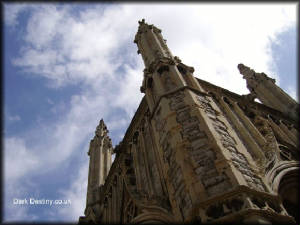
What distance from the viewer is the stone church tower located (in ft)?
20.6

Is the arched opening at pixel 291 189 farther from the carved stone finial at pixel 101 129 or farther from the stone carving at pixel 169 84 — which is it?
the carved stone finial at pixel 101 129

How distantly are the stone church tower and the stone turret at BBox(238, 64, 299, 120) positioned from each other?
0.07m

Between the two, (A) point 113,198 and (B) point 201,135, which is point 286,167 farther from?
(A) point 113,198

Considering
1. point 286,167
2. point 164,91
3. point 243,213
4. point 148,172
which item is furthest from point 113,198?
point 243,213

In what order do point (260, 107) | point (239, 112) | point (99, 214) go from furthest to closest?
point (260, 107) < point (99, 214) < point (239, 112)

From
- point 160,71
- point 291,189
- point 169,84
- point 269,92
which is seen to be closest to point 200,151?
point 169,84

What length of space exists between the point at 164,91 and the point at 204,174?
3.98m

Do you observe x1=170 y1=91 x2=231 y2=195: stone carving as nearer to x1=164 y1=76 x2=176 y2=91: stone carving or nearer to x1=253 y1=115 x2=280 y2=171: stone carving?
x1=164 y1=76 x2=176 y2=91: stone carving

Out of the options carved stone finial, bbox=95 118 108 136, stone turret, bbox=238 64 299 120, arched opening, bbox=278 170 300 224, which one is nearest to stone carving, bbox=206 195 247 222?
arched opening, bbox=278 170 300 224

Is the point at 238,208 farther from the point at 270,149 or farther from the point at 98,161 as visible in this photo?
the point at 98,161

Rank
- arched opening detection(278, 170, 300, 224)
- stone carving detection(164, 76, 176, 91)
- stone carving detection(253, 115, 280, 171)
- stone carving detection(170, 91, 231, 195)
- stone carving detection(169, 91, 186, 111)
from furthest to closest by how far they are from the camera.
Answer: stone carving detection(164, 76, 176, 91), stone carving detection(253, 115, 280, 171), arched opening detection(278, 170, 300, 224), stone carving detection(169, 91, 186, 111), stone carving detection(170, 91, 231, 195)

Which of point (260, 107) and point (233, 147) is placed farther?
point (260, 107)

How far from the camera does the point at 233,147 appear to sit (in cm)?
787

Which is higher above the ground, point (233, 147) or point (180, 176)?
point (233, 147)
